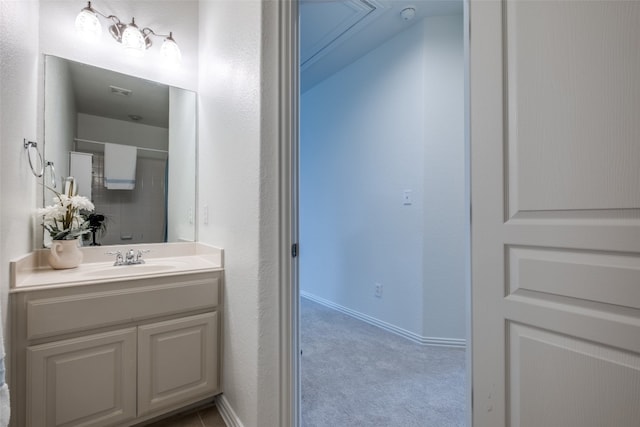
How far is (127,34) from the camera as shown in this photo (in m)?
1.77

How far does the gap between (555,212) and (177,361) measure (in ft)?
5.65

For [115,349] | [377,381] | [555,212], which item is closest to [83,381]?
[115,349]

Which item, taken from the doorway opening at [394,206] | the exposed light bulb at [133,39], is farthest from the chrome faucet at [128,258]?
the exposed light bulb at [133,39]

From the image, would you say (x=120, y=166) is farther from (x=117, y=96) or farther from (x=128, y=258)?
(x=128, y=258)

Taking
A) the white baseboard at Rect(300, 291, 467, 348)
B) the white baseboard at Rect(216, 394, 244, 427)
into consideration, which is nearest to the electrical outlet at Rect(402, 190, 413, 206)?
the white baseboard at Rect(300, 291, 467, 348)

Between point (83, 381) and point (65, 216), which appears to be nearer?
point (83, 381)

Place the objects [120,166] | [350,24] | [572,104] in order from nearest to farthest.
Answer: [572,104], [120,166], [350,24]

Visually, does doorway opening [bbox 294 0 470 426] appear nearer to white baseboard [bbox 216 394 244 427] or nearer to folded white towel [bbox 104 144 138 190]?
white baseboard [bbox 216 394 244 427]

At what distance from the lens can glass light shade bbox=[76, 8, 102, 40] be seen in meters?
1.61

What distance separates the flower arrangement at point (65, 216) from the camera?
4.83 feet

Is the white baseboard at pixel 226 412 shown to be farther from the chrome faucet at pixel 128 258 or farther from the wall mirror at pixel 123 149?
the wall mirror at pixel 123 149

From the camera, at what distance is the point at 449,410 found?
5.07 feet

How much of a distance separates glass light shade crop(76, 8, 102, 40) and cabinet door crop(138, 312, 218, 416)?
170cm

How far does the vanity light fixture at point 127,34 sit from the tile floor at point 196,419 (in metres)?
2.19
